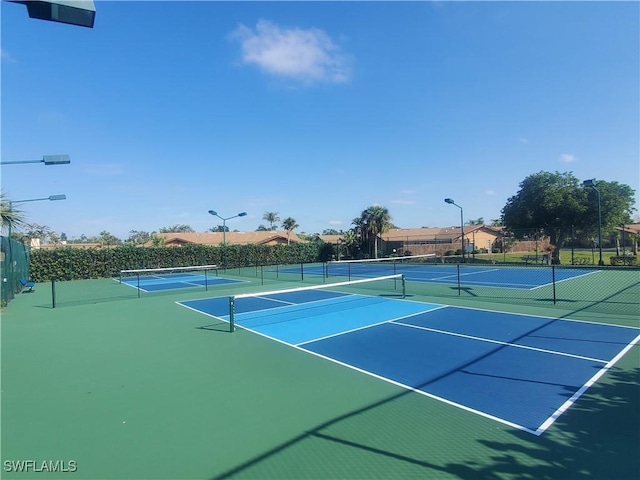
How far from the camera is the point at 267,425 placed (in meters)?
4.61

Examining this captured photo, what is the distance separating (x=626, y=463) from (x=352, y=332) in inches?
241

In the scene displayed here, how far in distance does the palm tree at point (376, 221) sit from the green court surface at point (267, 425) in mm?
37566

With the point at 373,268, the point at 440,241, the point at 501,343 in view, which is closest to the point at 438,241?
the point at 440,241

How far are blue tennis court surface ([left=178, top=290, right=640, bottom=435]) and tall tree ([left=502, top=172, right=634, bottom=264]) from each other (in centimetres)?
2512

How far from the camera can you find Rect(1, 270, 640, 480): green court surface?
3707mm

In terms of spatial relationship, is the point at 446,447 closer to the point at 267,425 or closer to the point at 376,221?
the point at 267,425

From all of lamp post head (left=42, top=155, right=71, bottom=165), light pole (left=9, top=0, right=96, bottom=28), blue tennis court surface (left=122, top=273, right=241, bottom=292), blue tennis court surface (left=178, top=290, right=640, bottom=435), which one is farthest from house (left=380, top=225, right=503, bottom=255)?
light pole (left=9, top=0, right=96, bottom=28)

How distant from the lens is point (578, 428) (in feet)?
14.2

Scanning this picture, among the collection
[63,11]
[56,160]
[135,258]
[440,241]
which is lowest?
[135,258]

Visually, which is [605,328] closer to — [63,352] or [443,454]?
[443,454]

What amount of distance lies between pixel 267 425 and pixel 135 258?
102 feet

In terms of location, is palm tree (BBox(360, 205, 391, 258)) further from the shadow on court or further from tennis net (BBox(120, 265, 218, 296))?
the shadow on court

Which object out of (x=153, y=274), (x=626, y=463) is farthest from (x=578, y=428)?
(x=153, y=274)

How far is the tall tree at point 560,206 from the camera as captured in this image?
33.6 meters
